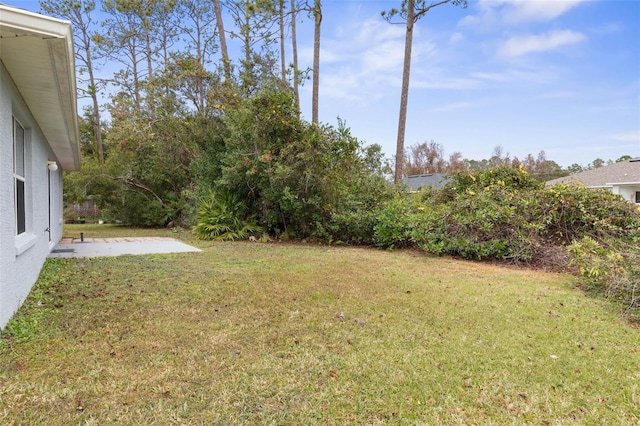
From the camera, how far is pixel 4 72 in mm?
3389

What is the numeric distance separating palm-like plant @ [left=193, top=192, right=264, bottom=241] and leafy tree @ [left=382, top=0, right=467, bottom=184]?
18.6 ft

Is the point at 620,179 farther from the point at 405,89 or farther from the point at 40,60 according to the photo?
the point at 40,60

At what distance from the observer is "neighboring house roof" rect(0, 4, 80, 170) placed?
2.59m

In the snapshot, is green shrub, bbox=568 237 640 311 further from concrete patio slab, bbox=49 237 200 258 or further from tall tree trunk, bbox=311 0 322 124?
tall tree trunk, bbox=311 0 322 124

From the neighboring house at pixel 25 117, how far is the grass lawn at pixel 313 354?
56 cm

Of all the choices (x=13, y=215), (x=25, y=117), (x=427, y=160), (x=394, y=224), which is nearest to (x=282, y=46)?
(x=394, y=224)

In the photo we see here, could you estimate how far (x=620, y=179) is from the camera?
1941 cm

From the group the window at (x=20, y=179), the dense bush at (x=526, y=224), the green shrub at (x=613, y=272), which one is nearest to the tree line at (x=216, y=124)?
A: the dense bush at (x=526, y=224)

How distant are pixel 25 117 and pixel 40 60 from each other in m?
2.13

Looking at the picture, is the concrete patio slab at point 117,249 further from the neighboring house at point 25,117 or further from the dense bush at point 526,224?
the dense bush at point 526,224

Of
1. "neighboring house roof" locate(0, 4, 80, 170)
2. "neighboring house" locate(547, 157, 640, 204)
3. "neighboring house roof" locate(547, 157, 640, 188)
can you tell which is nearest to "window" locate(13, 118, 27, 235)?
"neighboring house roof" locate(0, 4, 80, 170)

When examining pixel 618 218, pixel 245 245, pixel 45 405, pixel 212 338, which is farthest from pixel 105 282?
pixel 618 218

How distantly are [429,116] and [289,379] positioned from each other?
20.1m

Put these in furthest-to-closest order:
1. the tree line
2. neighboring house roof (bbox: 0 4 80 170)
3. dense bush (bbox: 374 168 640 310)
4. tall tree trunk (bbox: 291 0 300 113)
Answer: tall tree trunk (bbox: 291 0 300 113) < the tree line < dense bush (bbox: 374 168 640 310) < neighboring house roof (bbox: 0 4 80 170)
